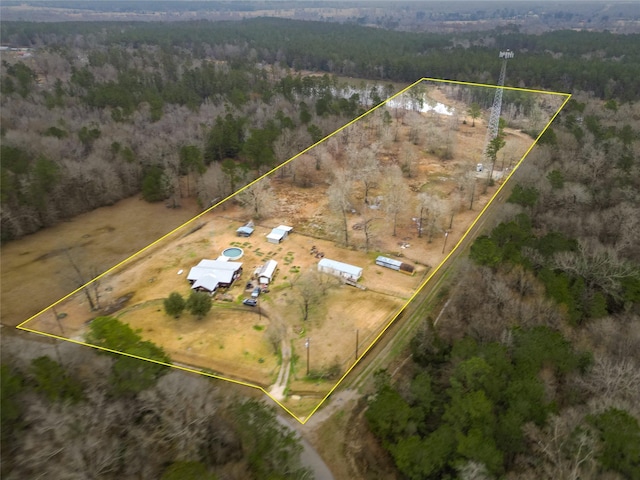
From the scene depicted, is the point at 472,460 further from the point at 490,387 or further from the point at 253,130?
the point at 253,130

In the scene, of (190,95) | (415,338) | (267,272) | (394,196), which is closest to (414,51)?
(190,95)

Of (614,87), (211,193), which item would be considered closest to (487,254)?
(211,193)

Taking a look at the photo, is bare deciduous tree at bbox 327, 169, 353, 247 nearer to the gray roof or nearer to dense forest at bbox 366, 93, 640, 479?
the gray roof

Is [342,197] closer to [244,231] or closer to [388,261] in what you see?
[388,261]

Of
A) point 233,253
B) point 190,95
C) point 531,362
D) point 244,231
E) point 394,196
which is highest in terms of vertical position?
point 190,95

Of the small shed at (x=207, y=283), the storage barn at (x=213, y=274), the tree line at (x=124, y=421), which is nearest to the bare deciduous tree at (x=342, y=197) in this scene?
the storage barn at (x=213, y=274)

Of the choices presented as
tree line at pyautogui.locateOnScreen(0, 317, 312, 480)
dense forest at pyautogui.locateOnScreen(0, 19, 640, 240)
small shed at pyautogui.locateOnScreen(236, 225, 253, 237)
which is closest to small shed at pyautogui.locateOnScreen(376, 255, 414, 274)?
small shed at pyautogui.locateOnScreen(236, 225, 253, 237)

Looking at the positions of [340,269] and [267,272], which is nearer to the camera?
[267,272]
